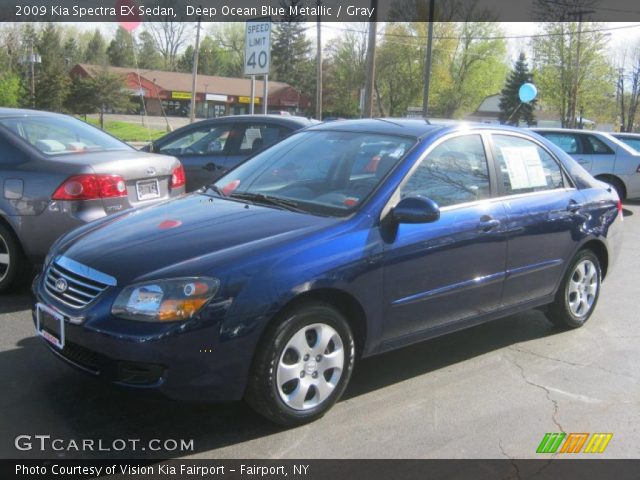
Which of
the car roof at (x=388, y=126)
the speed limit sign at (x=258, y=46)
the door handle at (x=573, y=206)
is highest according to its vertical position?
the speed limit sign at (x=258, y=46)

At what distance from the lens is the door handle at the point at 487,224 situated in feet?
14.0

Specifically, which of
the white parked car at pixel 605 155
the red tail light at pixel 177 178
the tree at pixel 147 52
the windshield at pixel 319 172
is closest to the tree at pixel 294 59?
the tree at pixel 147 52

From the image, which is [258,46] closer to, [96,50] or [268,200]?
[268,200]

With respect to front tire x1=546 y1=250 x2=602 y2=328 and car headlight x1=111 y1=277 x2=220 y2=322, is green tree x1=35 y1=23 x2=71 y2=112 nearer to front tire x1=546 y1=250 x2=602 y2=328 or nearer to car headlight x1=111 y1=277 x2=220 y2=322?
front tire x1=546 y1=250 x2=602 y2=328

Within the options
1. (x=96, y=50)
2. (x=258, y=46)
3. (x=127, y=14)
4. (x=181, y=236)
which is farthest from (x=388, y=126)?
(x=96, y=50)

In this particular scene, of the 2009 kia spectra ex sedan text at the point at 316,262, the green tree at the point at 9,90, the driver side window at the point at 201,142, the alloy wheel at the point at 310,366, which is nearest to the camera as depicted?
the 2009 kia spectra ex sedan text at the point at 316,262

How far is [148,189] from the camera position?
19.7ft

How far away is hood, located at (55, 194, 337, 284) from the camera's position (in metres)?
3.28

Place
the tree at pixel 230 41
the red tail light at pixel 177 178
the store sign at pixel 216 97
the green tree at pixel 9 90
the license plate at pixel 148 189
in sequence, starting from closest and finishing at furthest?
the license plate at pixel 148 189
the red tail light at pixel 177 178
the green tree at pixel 9 90
the store sign at pixel 216 97
the tree at pixel 230 41

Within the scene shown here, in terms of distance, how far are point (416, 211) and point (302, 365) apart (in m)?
1.09

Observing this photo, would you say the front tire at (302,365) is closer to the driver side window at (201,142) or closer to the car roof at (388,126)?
the car roof at (388,126)

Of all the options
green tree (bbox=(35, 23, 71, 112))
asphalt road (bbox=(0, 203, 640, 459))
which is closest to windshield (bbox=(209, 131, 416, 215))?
asphalt road (bbox=(0, 203, 640, 459))

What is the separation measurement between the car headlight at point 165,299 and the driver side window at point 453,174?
57.3 inches

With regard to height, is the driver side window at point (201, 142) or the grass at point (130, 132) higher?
the grass at point (130, 132)
